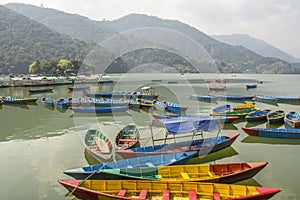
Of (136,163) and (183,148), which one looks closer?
(136,163)

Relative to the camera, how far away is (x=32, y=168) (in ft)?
33.2

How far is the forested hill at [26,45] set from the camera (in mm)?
72812

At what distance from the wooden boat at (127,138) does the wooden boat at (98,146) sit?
586 millimetres

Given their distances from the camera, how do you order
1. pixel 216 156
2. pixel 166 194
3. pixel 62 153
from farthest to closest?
1. pixel 62 153
2. pixel 216 156
3. pixel 166 194

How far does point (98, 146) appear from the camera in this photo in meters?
11.0

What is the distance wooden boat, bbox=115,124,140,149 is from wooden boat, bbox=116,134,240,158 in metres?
0.85

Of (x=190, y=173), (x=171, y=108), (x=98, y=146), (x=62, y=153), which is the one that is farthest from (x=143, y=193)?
(x=171, y=108)

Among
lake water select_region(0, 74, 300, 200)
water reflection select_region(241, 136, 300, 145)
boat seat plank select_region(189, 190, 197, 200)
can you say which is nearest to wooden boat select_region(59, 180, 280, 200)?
boat seat plank select_region(189, 190, 197, 200)

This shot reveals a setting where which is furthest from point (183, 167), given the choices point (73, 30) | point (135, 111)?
point (73, 30)

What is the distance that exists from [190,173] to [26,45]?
8859 centimetres

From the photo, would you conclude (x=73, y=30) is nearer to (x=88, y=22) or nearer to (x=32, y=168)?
(x=88, y=22)

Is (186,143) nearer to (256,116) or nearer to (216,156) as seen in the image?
(216,156)

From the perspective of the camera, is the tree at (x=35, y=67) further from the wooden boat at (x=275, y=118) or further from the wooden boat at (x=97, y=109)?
the wooden boat at (x=275, y=118)

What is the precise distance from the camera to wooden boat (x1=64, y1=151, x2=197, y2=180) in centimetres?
794
